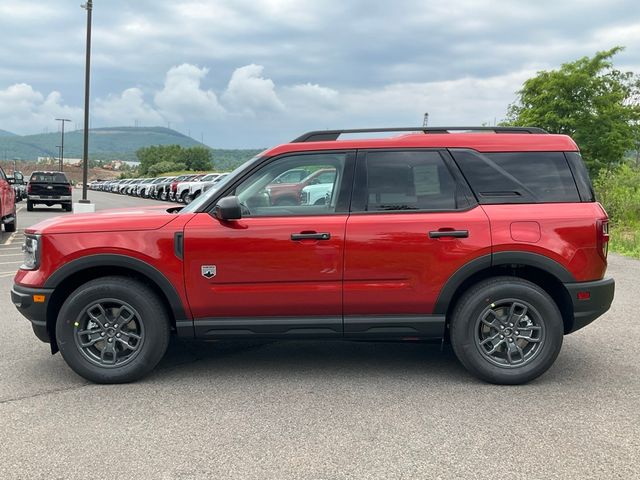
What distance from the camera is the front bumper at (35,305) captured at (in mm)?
4523

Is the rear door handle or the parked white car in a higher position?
the parked white car

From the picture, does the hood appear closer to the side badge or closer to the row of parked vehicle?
the side badge

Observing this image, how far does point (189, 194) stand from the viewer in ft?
104

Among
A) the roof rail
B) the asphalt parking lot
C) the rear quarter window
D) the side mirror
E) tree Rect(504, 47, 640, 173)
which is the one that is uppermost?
tree Rect(504, 47, 640, 173)

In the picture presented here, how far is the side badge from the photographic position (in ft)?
14.6

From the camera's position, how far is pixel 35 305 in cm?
454

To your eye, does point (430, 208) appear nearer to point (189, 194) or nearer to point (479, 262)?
point (479, 262)

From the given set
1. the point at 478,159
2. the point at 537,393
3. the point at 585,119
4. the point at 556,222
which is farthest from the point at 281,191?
the point at 585,119

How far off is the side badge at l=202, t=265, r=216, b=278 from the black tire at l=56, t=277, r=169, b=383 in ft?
1.42

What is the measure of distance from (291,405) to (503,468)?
1484 millimetres

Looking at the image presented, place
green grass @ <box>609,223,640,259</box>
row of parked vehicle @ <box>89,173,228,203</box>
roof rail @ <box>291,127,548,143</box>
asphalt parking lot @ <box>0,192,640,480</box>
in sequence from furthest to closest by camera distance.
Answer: row of parked vehicle @ <box>89,173,228,203</box> < green grass @ <box>609,223,640,259</box> < roof rail @ <box>291,127,548,143</box> < asphalt parking lot @ <box>0,192,640,480</box>

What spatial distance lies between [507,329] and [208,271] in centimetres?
226

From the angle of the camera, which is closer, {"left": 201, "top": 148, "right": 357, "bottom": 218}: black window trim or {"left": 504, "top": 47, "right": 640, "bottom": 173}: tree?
{"left": 201, "top": 148, "right": 357, "bottom": 218}: black window trim

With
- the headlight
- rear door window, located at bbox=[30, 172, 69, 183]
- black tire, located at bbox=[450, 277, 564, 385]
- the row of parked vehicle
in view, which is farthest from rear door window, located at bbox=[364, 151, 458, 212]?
rear door window, located at bbox=[30, 172, 69, 183]
